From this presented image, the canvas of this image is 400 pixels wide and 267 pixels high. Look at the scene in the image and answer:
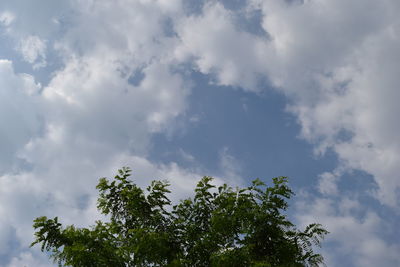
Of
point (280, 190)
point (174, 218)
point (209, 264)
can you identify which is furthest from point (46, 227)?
point (280, 190)

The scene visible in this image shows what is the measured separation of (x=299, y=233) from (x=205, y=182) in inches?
156

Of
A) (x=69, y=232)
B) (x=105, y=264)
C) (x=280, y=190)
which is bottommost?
(x=105, y=264)

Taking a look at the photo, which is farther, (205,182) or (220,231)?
(205,182)

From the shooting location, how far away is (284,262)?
13.2 metres

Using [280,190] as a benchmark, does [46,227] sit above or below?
below

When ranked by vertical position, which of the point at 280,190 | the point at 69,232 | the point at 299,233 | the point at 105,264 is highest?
the point at 280,190

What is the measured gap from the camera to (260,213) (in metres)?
13.5

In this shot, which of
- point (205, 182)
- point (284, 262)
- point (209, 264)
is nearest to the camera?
point (284, 262)

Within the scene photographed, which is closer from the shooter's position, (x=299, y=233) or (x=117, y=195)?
(x=299, y=233)

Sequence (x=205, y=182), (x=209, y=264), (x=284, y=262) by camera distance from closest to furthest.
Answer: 1. (x=284, y=262)
2. (x=209, y=264)
3. (x=205, y=182)

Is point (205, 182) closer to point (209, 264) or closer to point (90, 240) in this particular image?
point (209, 264)

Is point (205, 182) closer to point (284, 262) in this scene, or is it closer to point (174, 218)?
point (174, 218)

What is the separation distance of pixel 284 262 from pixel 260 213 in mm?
1785

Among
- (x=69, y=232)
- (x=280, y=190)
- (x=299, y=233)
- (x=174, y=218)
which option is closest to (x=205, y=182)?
(x=174, y=218)
